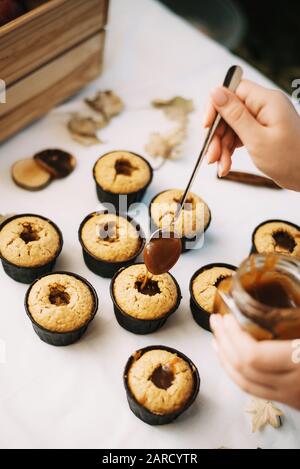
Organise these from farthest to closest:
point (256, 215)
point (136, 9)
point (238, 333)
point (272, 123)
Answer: point (136, 9) → point (256, 215) → point (272, 123) → point (238, 333)

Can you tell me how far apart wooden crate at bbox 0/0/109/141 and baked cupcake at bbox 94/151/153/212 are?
0.36 metres

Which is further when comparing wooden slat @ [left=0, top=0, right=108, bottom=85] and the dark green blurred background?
the dark green blurred background

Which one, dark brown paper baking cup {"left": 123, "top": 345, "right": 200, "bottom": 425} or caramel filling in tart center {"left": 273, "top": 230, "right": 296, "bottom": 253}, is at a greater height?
caramel filling in tart center {"left": 273, "top": 230, "right": 296, "bottom": 253}

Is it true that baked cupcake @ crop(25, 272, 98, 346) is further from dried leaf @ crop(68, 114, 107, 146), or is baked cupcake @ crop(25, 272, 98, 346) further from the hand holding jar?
dried leaf @ crop(68, 114, 107, 146)

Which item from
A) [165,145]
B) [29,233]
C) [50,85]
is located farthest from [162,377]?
[50,85]

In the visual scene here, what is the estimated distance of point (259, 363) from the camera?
1154 mm

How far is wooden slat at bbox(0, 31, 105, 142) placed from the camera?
6.25 feet

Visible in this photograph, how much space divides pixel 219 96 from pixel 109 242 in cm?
56

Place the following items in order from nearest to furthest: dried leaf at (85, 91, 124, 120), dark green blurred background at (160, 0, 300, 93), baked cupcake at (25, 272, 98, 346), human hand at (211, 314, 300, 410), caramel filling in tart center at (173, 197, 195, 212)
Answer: human hand at (211, 314, 300, 410) < baked cupcake at (25, 272, 98, 346) < caramel filling in tart center at (173, 197, 195, 212) < dried leaf at (85, 91, 124, 120) < dark green blurred background at (160, 0, 300, 93)

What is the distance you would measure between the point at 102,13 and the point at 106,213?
83cm

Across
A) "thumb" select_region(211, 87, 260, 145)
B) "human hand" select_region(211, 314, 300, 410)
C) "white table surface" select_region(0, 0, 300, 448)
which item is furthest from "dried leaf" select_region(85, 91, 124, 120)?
"human hand" select_region(211, 314, 300, 410)
